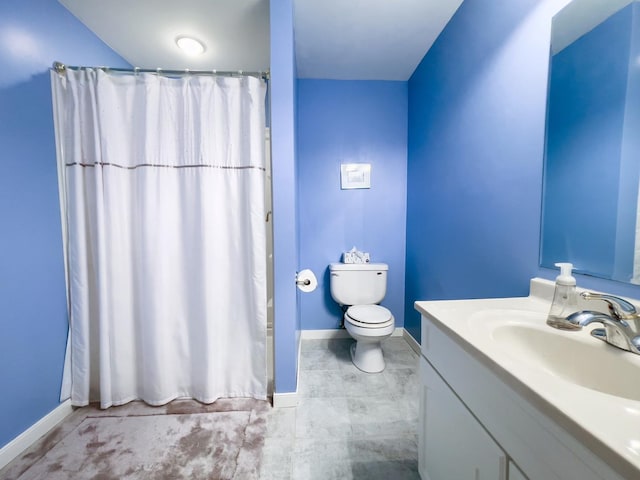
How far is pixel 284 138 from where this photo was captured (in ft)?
4.20

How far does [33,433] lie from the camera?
1152mm

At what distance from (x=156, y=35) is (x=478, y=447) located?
2690 millimetres

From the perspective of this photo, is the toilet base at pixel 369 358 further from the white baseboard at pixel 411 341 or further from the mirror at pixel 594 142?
the mirror at pixel 594 142

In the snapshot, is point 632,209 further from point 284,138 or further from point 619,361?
point 284,138

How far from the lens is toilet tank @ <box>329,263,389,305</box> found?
1.96 m

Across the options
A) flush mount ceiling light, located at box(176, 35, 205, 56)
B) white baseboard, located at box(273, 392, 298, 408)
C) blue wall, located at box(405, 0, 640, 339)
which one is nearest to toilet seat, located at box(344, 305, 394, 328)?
blue wall, located at box(405, 0, 640, 339)

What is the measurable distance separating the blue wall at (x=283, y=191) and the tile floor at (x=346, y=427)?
0.21 meters

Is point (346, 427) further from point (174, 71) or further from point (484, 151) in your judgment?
point (174, 71)

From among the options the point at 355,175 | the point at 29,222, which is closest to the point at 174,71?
the point at 29,222

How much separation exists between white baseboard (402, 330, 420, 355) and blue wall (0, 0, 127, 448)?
2.41 metres

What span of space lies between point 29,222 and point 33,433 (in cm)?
108

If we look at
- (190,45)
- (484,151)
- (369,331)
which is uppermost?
(190,45)

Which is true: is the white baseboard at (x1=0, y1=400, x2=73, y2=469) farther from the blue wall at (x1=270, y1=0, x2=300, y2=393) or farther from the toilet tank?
the toilet tank

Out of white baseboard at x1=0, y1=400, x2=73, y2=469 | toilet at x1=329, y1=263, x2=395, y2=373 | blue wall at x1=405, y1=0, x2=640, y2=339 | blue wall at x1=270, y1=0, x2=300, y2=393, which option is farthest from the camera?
toilet at x1=329, y1=263, x2=395, y2=373
